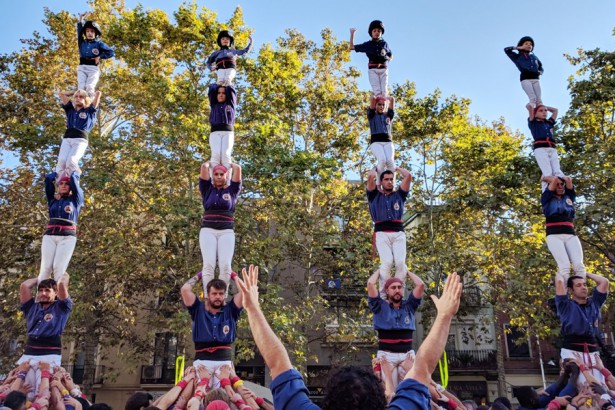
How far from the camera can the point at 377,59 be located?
9508mm

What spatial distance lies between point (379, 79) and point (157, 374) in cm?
1934

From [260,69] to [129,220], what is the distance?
7004mm

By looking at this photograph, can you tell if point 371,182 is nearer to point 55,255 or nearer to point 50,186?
point 55,255

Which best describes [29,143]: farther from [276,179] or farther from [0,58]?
[276,179]

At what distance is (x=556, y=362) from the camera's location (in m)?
24.6

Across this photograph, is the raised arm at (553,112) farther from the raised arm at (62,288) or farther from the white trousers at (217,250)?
the raised arm at (62,288)

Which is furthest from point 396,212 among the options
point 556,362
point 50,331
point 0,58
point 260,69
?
point 556,362

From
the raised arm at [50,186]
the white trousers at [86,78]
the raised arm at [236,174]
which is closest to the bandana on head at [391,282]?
the raised arm at [236,174]

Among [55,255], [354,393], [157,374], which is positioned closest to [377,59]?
[55,255]

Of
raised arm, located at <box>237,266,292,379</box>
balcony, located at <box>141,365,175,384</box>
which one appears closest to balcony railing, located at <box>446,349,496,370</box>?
balcony, located at <box>141,365,175,384</box>

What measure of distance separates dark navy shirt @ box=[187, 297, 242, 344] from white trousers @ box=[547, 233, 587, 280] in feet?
18.1

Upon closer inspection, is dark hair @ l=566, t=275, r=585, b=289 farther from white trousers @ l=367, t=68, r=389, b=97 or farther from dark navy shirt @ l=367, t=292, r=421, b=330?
white trousers @ l=367, t=68, r=389, b=97

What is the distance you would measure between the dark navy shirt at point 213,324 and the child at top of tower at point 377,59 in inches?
189

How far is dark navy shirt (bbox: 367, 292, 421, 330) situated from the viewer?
7.54m
